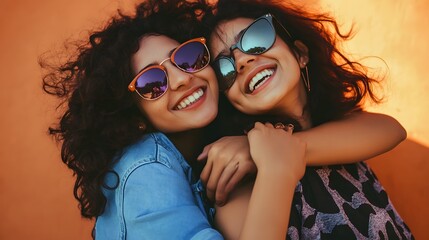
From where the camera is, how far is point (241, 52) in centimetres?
188

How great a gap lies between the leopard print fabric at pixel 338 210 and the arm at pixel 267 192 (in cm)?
15

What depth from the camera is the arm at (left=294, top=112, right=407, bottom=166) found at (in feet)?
5.73

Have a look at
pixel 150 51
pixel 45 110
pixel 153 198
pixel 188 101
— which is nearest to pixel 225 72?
pixel 188 101

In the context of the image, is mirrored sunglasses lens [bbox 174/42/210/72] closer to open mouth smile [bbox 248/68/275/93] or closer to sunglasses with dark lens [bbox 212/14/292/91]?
sunglasses with dark lens [bbox 212/14/292/91]

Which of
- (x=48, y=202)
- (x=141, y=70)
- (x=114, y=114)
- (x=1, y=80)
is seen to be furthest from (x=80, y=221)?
(x=141, y=70)

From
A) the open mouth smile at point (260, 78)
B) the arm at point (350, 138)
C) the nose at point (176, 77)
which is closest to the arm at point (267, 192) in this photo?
the arm at point (350, 138)

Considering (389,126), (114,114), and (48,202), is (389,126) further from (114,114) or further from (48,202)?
(48,202)

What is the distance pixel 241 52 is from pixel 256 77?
0.37 ft

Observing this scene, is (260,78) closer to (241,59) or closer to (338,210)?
(241,59)

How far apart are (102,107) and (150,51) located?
0.28 metres

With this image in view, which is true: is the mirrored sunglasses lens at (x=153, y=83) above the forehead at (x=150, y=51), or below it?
below

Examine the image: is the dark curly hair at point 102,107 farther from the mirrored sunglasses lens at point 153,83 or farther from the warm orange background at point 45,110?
the warm orange background at point 45,110

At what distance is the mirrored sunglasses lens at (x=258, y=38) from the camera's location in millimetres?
1867

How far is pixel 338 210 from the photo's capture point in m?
1.67
